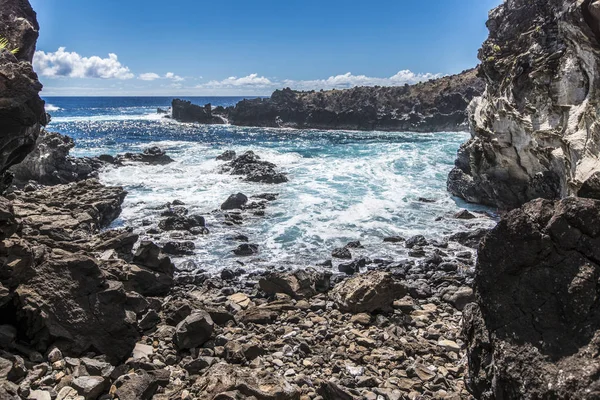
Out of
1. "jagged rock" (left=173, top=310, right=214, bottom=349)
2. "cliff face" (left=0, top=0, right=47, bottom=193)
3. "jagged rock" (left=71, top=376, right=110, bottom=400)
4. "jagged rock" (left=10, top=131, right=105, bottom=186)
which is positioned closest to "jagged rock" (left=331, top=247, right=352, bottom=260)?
"jagged rock" (left=173, top=310, right=214, bottom=349)

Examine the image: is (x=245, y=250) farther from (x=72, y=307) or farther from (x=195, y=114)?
(x=195, y=114)

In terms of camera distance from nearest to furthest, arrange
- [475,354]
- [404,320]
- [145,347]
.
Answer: [475,354] → [145,347] → [404,320]

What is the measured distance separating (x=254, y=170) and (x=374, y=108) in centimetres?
6234

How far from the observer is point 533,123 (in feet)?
67.0

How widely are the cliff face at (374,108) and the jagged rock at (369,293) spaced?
75.8 meters

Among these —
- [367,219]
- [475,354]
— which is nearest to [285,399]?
[475,354]

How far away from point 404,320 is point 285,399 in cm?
552

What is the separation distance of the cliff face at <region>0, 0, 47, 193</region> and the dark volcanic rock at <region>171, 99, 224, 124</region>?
9187 cm

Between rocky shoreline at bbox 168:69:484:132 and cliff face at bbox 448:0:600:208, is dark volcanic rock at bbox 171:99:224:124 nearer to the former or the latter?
rocky shoreline at bbox 168:69:484:132

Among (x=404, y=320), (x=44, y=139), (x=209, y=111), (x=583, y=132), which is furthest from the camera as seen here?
(x=209, y=111)

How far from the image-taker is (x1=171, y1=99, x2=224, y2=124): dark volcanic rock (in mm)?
105812

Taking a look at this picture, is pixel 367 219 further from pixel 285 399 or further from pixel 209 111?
pixel 209 111

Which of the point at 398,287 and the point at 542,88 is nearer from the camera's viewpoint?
the point at 398,287

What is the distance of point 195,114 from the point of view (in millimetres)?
107750
